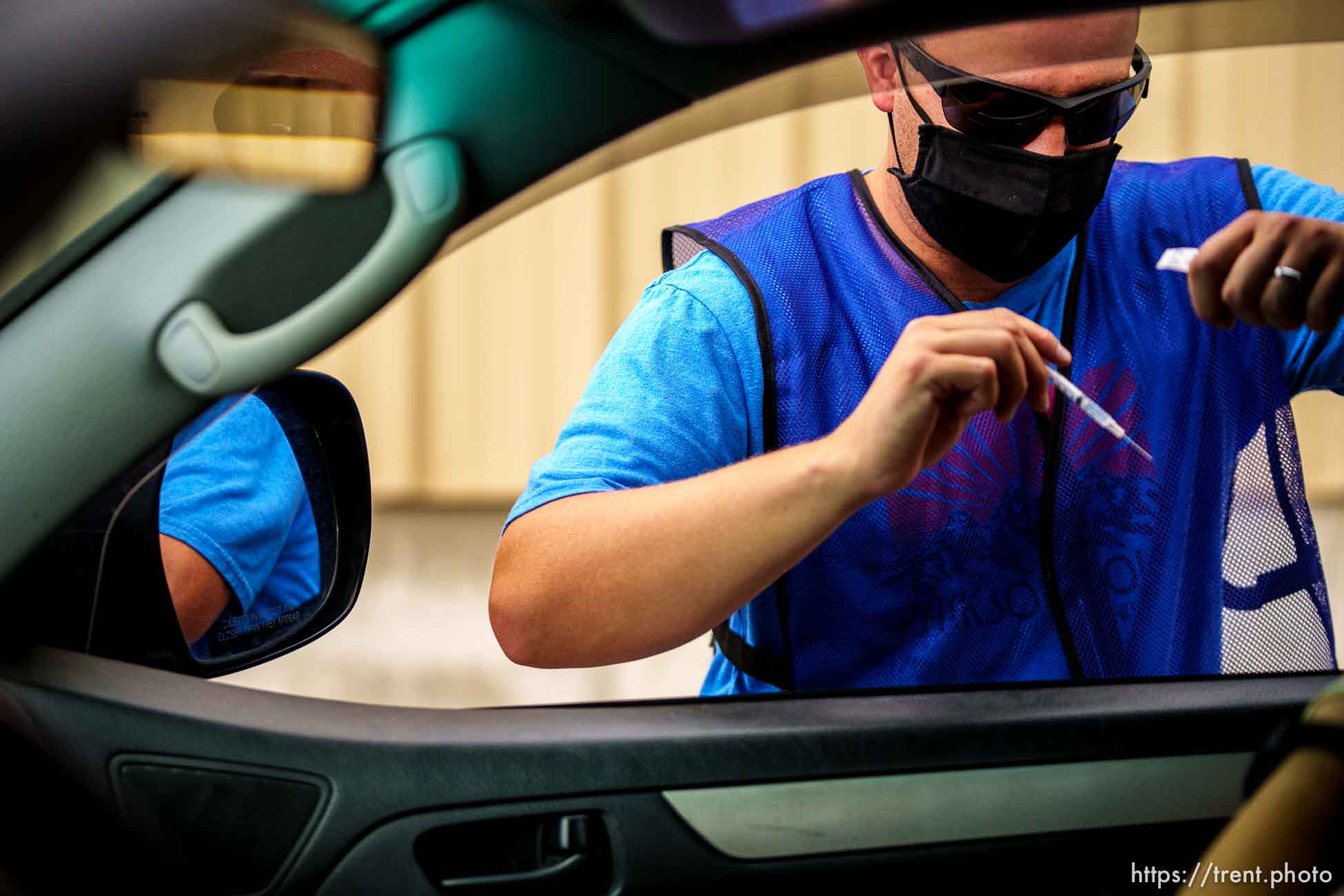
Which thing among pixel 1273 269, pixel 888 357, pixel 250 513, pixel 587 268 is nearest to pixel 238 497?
pixel 250 513

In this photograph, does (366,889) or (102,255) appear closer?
(102,255)

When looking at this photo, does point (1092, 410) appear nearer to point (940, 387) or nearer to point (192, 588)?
point (940, 387)

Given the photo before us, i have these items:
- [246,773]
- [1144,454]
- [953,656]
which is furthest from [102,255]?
[1144,454]

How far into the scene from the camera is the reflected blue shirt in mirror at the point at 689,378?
1.21m

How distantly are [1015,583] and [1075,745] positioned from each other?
32cm

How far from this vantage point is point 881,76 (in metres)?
1.03

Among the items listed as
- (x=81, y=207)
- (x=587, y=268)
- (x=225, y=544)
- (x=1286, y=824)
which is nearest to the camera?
(x=81, y=207)

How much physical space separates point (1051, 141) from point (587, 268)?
123cm

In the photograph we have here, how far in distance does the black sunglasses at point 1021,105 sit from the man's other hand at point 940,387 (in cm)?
19

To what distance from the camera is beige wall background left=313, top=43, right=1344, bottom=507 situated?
1.12m

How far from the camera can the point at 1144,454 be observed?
1.24 m

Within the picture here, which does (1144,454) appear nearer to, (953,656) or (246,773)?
(953,656)

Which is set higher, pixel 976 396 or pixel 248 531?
pixel 976 396

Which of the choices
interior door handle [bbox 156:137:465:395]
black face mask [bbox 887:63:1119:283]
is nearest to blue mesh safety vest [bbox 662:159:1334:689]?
black face mask [bbox 887:63:1119:283]
